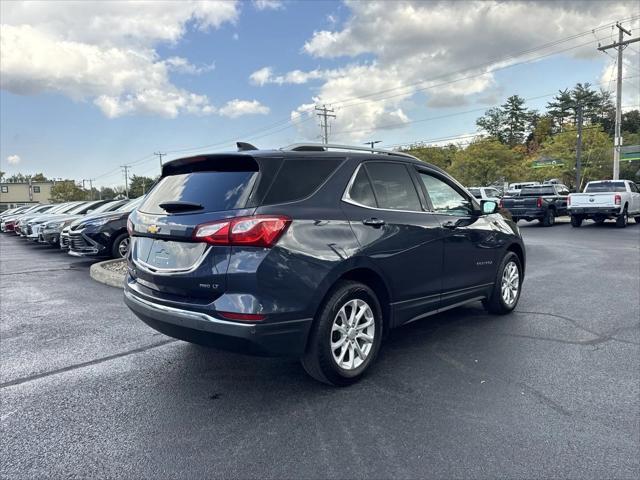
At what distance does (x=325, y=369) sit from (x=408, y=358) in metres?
1.16

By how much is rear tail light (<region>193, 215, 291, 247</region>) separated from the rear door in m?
0.74

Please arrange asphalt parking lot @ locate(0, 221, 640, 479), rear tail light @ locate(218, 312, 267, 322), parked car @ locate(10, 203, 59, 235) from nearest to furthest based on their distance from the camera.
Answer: asphalt parking lot @ locate(0, 221, 640, 479), rear tail light @ locate(218, 312, 267, 322), parked car @ locate(10, 203, 59, 235)

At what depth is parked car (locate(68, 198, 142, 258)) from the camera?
34.0 feet

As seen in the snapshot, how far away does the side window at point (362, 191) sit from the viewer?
3.86 meters

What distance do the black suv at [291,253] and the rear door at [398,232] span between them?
1cm

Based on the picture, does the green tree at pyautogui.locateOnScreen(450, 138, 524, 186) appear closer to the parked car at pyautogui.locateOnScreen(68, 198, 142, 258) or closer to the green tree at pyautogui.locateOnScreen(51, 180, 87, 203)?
the parked car at pyautogui.locateOnScreen(68, 198, 142, 258)

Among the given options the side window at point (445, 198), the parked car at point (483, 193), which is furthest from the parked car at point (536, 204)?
the side window at point (445, 198)

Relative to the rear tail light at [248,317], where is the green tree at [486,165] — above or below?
above

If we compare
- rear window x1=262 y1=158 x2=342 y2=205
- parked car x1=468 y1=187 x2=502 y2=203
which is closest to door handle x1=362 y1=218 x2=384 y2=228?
rear window x1=262 y1=158 x2=342 y2=205

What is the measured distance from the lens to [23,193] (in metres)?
99.7

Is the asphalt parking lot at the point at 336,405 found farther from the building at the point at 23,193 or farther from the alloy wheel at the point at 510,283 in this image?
the building at the point at 23,193

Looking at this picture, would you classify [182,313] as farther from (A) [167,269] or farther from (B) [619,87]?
(B) [619,87]

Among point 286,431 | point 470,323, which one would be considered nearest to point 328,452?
point 286,431

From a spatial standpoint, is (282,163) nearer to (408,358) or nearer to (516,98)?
(408,358)
